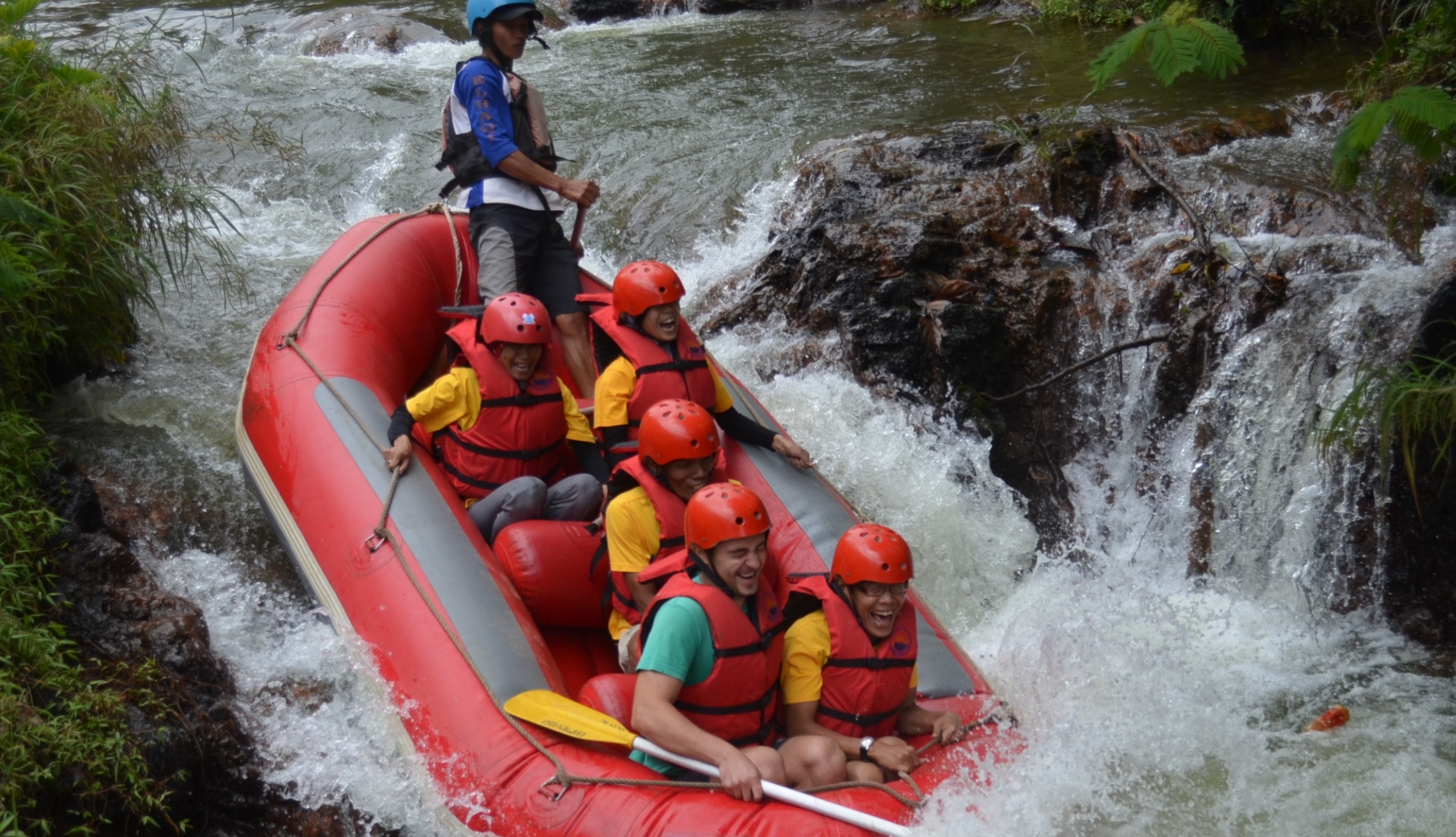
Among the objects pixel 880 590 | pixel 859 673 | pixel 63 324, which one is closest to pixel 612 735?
pixel 859 673

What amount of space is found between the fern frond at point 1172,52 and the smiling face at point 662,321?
5.67 feet

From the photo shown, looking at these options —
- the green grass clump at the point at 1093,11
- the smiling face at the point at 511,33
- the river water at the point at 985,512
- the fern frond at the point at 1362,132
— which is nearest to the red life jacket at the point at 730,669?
the river water at the point at 985,512

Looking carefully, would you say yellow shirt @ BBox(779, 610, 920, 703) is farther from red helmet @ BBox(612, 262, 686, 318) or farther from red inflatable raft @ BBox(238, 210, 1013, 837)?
red helmet @ BBox(612, 262, 686, 318)

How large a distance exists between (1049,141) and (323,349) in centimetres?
398

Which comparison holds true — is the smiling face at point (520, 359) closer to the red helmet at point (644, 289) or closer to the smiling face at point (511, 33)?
the red helmet at point (644, 289)

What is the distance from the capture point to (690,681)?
306 cm

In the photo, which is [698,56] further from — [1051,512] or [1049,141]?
[1051,512]

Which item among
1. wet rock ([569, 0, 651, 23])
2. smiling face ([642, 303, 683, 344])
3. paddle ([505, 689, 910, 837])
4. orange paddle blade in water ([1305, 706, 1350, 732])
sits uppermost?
wet rock ([569, 0, 651, 23])

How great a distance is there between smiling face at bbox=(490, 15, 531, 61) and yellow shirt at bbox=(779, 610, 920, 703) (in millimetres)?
2547

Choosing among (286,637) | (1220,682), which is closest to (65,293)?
(286,637)

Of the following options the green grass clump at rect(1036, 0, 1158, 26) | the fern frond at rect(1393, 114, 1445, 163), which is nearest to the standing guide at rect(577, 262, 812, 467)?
the fern frond at rect(1393, 114, 1445, 163)

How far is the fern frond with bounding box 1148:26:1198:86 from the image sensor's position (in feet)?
11.8

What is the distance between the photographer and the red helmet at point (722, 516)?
309cm

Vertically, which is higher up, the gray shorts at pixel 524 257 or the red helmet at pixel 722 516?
the gray shorts at pixel 524 257
